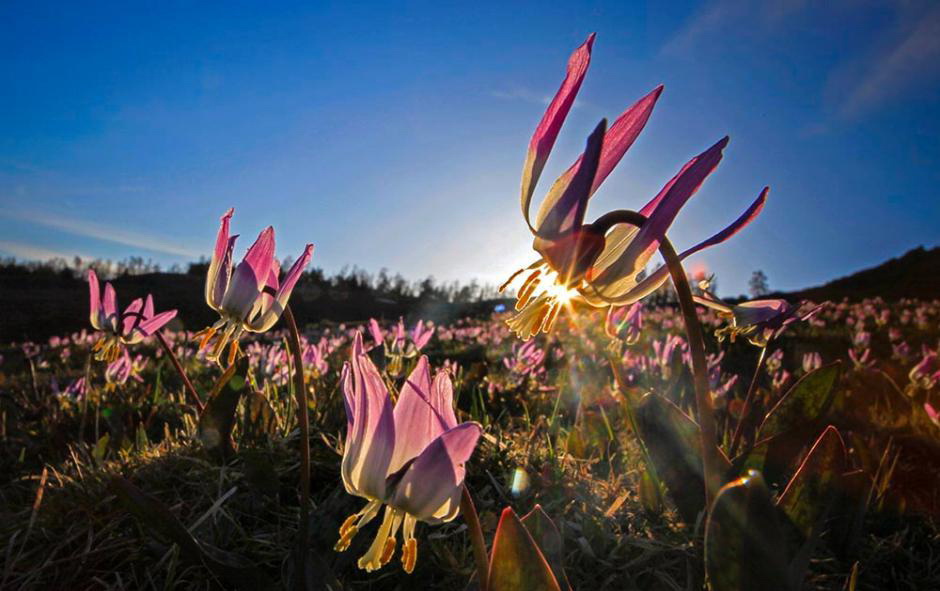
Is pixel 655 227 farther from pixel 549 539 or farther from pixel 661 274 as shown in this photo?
pixel 549 539

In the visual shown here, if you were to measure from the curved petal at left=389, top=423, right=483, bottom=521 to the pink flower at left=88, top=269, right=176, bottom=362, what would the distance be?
5.13ft

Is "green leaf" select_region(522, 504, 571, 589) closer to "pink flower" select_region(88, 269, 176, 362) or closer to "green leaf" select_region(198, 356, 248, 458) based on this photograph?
"green leaf" select_region(198, 356, 248, 458)

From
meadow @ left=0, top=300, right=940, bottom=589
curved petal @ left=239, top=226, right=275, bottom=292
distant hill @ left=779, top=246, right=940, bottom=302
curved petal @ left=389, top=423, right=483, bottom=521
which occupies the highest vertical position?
distant hill @ left=779, top=246, right=940, bottom=302

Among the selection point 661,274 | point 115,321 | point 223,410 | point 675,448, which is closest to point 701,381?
point 661,274

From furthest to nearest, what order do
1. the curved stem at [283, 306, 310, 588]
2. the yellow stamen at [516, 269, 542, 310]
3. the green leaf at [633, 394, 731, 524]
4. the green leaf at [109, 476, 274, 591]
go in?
the green leaf at [633, 394, 731, 524] → the curved stem at [283, 306, 310, 588] → the green leaf at [109, 476, 274, 591] → the yellow stamen at [516, 269, 542, 310]

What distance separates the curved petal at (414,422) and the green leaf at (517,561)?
5.5 inches

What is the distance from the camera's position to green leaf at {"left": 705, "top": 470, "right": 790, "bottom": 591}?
0.77m

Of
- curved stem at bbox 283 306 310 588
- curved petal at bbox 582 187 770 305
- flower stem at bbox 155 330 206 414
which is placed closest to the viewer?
curved petal at bbox 582 187 770 305

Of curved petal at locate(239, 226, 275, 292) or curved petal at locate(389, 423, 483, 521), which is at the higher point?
curved petal at locate(239, 226, 275, 292)

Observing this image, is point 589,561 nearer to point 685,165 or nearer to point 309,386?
point 685,165

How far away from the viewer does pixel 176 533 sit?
116cm

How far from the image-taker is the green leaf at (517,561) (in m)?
0.68

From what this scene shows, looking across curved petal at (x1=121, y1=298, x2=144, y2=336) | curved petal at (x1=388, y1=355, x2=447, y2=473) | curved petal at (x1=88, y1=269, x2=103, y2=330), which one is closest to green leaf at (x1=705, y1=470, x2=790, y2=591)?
curved petal at (x1=388, y1=355, x2=447, y2=473)

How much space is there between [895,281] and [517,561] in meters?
22.3
